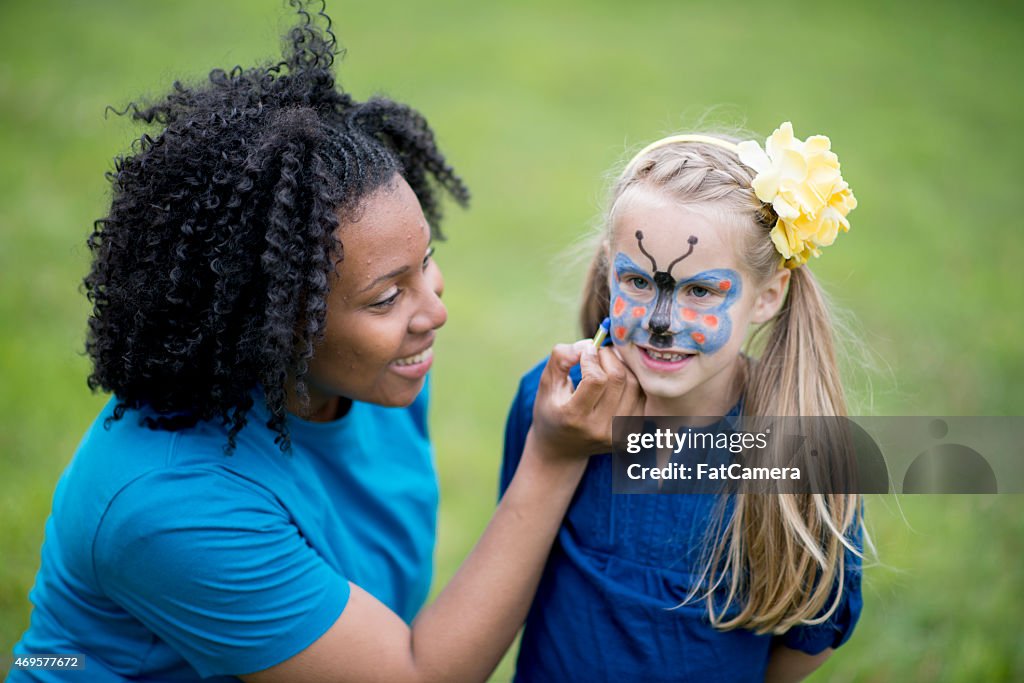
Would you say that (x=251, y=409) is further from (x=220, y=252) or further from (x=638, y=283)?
(x=638, y=283)

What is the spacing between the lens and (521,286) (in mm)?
6559

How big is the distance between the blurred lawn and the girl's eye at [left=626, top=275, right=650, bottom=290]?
0.42m

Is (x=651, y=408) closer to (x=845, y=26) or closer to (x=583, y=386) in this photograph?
(x=583, y=386)

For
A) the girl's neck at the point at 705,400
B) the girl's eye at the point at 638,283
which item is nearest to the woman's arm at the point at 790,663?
the girl's neck at the point at 705,400

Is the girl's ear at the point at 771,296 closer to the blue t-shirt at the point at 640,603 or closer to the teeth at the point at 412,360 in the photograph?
the blue t-shirt at the point at 640,603

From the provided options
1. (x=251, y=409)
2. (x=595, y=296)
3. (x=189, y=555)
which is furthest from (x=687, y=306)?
(x=189, y=555)

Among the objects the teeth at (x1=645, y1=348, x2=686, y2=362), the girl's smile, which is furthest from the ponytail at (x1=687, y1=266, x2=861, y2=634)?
the teeth at (x1=645, y1=348, x2=686, y2=362)

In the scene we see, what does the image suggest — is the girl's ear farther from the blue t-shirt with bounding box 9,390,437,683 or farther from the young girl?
the blue t-shirt with bounding box 9,390,437,683

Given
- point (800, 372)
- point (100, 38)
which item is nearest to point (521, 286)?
point (800, 372)

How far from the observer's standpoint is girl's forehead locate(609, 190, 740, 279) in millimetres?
2201

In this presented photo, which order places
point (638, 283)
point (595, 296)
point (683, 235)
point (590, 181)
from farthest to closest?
1. point (590, 181)
2. point (595, 296)
3. point (638, 283)
4. point (683, 235)

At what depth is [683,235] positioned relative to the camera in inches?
86.5

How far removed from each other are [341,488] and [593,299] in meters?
0.94

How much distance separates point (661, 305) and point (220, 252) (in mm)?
1074
